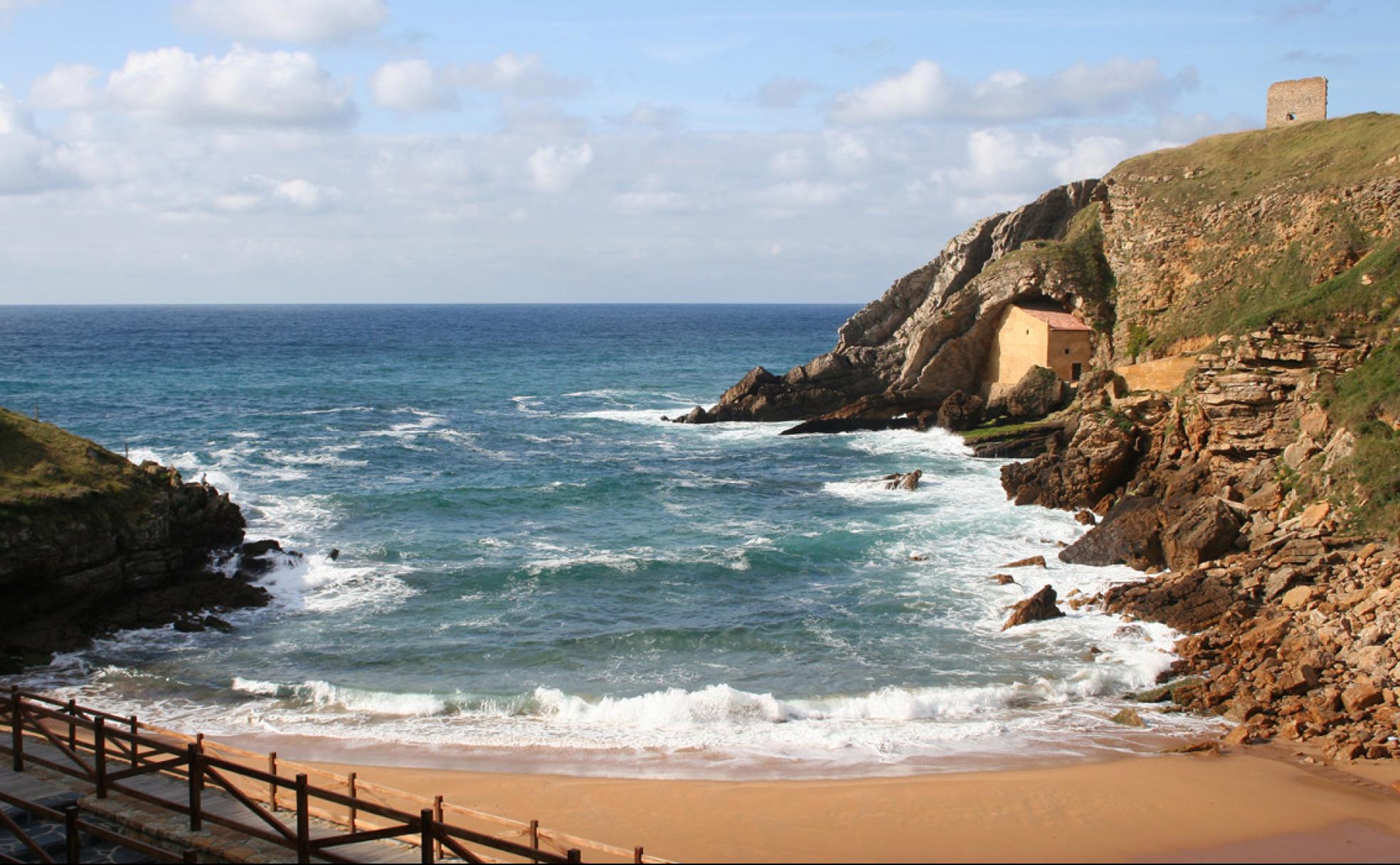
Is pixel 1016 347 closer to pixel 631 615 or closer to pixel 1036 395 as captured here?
pixel 1036 395

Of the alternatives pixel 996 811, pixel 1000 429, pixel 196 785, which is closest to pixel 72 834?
pixel 196 785

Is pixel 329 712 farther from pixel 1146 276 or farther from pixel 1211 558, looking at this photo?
pixel 1146 276

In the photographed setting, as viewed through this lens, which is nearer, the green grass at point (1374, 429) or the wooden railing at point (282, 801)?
the wooden railing at point (282, 801)

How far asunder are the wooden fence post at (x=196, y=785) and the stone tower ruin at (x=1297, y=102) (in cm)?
4399

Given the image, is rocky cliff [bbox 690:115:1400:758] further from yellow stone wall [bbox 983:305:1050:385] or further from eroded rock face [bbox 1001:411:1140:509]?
yellow stone wall [bbox 983:305:1050:385]

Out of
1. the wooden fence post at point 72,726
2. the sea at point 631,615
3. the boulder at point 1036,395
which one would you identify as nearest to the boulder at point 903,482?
the sea at point 631,615

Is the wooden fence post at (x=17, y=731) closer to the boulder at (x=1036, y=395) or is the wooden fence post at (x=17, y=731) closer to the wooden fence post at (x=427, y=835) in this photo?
the wooden fence post at (x=427, y=835)

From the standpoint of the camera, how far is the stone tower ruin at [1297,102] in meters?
42.1

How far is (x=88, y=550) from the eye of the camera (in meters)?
24.0

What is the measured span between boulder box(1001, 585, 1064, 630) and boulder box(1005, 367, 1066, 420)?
1976 centimetres

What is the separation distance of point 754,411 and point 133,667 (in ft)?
112

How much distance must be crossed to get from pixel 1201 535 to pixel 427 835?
21373 millimetres

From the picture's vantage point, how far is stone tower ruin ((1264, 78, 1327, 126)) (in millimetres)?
42062

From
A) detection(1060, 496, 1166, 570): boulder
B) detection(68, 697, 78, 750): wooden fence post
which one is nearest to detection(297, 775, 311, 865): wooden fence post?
detection(68, 697, 78, 750): wooden fence post
